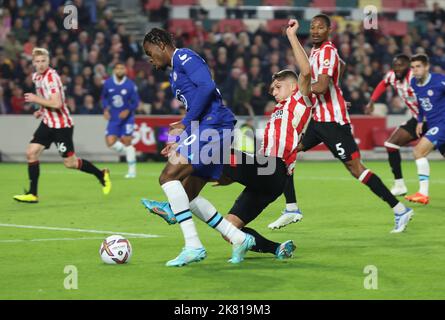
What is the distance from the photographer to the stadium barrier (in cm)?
2203

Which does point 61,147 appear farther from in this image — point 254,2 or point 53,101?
point 254,2

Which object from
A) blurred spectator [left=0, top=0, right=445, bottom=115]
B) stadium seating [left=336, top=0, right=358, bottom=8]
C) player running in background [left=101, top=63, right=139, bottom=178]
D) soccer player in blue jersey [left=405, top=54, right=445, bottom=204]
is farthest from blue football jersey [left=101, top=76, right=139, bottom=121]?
stadium seating [left=336, top=0, right=358, bottom=8]

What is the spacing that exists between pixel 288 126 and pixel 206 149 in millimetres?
1281

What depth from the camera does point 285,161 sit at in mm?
8570

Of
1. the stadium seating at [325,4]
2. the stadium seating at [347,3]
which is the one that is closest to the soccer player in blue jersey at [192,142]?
the stadium seating at [325,4]

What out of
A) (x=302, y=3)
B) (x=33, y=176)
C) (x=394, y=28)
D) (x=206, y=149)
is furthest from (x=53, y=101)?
(x=394, y=28)

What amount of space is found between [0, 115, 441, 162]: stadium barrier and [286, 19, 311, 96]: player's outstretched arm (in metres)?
12.6

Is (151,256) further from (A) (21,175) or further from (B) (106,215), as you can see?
(A) (21,175)

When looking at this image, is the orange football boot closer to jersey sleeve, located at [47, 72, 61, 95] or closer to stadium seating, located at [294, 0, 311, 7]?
jersey sleeve, located at [47, 72, 61, 95]

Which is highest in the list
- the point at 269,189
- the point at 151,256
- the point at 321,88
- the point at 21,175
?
the point at 321,88

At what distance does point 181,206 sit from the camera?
7762 mm
